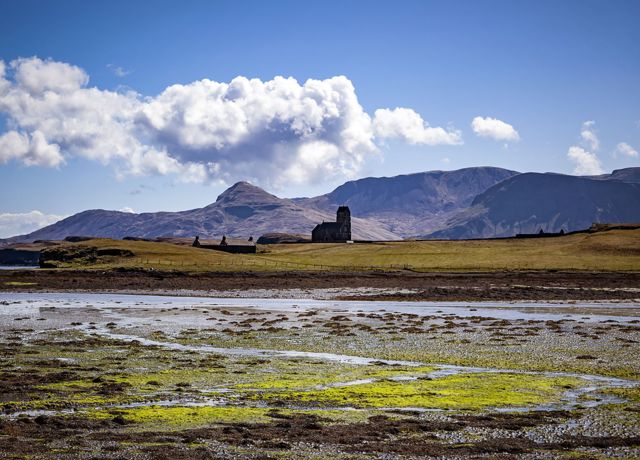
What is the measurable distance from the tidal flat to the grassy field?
2517 inches

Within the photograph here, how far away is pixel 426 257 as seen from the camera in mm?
133875

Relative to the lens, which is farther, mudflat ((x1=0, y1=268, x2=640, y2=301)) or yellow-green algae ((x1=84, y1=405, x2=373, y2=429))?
mudflat ((x1=0, y1=268, x2=640, y2=301))

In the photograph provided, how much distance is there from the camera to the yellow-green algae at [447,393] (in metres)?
24.4

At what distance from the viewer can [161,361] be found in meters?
32.9

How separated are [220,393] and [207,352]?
1096 centimetres

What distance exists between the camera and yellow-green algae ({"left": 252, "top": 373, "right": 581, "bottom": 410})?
24375 millimetres

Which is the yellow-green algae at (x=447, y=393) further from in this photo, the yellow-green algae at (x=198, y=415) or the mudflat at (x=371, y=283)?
the mudflat at (x=371, y=283)

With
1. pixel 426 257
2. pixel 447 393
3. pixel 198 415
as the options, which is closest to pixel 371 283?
pixel 426 257

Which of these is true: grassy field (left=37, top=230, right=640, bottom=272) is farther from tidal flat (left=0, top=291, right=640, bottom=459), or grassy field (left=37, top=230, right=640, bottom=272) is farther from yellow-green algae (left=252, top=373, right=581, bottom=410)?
yellow-green algae (left=252, top=373, right=581, bottom=410)

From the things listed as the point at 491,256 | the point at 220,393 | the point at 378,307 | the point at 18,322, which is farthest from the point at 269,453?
the point at 491,256

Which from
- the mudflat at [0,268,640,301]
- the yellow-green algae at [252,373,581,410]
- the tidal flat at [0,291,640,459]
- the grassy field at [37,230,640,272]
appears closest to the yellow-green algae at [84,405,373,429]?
the tidal flat at [0,291,640,459]

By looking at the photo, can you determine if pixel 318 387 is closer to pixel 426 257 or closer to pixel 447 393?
pixel 447 393

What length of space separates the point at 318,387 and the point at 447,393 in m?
4.73

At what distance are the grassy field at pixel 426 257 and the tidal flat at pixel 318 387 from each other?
6394 cm
